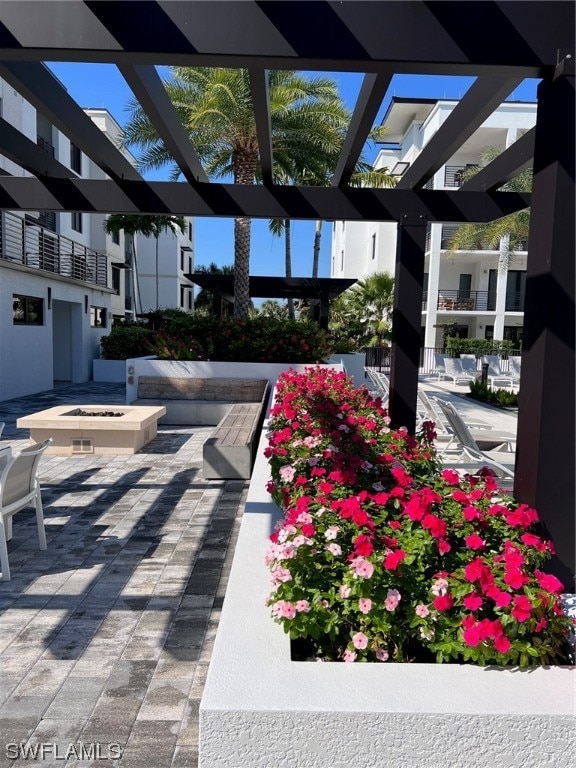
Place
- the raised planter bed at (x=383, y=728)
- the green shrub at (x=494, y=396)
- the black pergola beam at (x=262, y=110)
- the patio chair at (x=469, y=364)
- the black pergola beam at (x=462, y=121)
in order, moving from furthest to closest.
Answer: the patio chair at (x=469, y=364) → the green shrub at (x=494, y=396) → the black pergola beam at (x=462, y=121) → the black pergola beam at (x=262, y=110) → the raised planter bed at (x=383, y=728)

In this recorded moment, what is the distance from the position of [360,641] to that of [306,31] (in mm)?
2542

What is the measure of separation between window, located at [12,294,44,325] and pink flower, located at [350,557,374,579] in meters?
15.2

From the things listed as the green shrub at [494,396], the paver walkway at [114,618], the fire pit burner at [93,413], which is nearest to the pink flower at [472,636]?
the paver walkway at [114,618]

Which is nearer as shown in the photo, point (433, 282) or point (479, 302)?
point (433, 282)

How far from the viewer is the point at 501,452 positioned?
25.1 ft

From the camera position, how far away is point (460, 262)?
29.0m

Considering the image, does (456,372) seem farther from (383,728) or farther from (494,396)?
(383,728)

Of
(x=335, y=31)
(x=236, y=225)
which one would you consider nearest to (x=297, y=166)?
(x=236, y=225)

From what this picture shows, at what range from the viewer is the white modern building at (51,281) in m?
14.5

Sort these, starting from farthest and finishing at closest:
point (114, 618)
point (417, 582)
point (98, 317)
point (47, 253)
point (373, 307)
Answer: point (373, 307), point (98, 317), point (47, 253), point (114, 618), point (417, 582)

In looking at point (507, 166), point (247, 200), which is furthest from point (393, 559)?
point (247, 200)

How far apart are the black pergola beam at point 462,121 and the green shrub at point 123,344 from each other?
15708mm

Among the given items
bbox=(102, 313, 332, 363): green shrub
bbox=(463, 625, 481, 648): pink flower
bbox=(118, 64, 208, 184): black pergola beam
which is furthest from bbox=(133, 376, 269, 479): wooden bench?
bbox=(463, 625, 481, 648): pink flower

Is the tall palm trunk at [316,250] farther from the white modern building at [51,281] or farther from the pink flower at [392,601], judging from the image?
the pink flower at [392,601]
